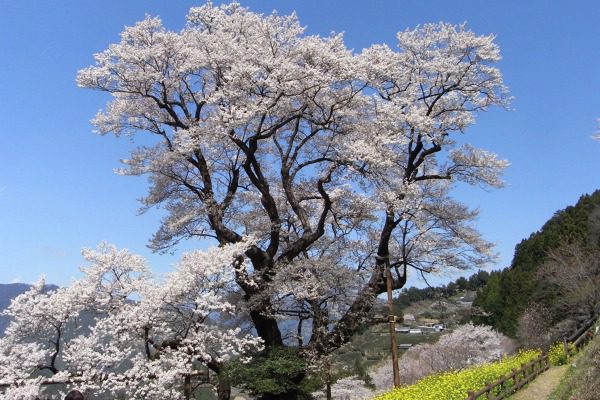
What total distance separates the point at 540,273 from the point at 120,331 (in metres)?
23.3

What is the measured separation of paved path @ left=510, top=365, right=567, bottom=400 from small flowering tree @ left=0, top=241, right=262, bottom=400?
6582 mm

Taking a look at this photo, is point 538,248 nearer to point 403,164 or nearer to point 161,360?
point 403,164

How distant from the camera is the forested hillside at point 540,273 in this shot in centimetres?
2952

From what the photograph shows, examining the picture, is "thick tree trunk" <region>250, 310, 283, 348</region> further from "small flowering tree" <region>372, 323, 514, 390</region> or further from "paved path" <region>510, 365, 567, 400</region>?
"small flowering tree" <region>372, 323, 514, 390</region>

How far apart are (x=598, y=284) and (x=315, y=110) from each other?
562 inches

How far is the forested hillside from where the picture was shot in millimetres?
29516

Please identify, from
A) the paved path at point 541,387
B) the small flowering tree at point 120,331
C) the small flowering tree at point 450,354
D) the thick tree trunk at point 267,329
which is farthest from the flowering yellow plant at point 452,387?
the small flowering tree at point 450,354

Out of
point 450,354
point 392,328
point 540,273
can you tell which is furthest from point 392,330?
point 540,273

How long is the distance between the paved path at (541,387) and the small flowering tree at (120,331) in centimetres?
658

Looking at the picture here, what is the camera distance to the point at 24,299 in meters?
13.2

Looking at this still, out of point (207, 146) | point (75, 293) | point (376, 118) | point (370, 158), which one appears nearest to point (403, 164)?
point (376, 118)

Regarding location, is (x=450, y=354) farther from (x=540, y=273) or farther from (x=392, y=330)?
(x=392, y=330)

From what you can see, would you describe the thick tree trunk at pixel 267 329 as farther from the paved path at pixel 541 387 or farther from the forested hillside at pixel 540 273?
the forested hillside at pixel 540 273

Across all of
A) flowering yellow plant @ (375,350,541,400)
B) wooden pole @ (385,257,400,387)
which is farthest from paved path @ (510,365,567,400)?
wooden pole @ (385,257,400,387)
